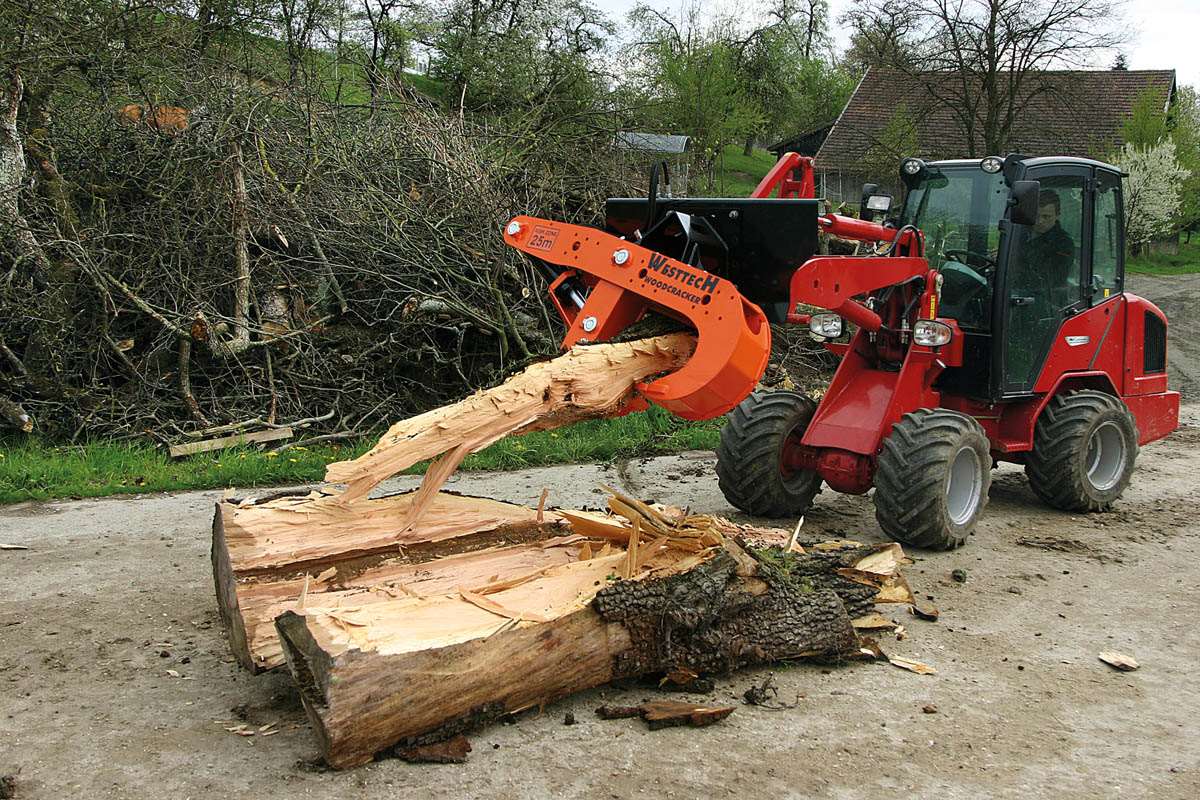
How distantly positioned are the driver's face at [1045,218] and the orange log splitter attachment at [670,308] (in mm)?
3430

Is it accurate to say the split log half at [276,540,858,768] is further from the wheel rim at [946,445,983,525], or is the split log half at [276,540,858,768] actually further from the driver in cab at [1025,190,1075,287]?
the driver in cab at [1025,190,1075,287]

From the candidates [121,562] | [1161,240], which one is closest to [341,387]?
[121,562]

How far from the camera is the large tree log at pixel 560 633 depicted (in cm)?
346

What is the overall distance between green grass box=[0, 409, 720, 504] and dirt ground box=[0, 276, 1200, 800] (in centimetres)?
120

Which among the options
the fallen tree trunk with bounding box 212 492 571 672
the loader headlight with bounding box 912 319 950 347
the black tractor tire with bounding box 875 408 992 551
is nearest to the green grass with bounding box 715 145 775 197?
the loader headlight with bounding box 912 319 950 347

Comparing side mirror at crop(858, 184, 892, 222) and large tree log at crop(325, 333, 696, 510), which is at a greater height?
side mirror at crop(858, 184, 892, 222)

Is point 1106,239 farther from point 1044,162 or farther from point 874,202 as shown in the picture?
point 874,202

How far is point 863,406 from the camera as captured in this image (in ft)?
21.7

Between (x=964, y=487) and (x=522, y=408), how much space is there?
3558mm

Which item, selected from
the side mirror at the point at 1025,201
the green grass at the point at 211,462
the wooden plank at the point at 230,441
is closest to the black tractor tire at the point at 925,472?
the side mirror at the point at 1025,201

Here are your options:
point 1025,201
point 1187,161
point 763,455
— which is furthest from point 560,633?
point 1187,161

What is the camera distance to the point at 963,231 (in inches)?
278

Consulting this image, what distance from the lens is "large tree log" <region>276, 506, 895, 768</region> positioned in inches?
136

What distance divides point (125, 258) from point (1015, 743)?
8.11m
